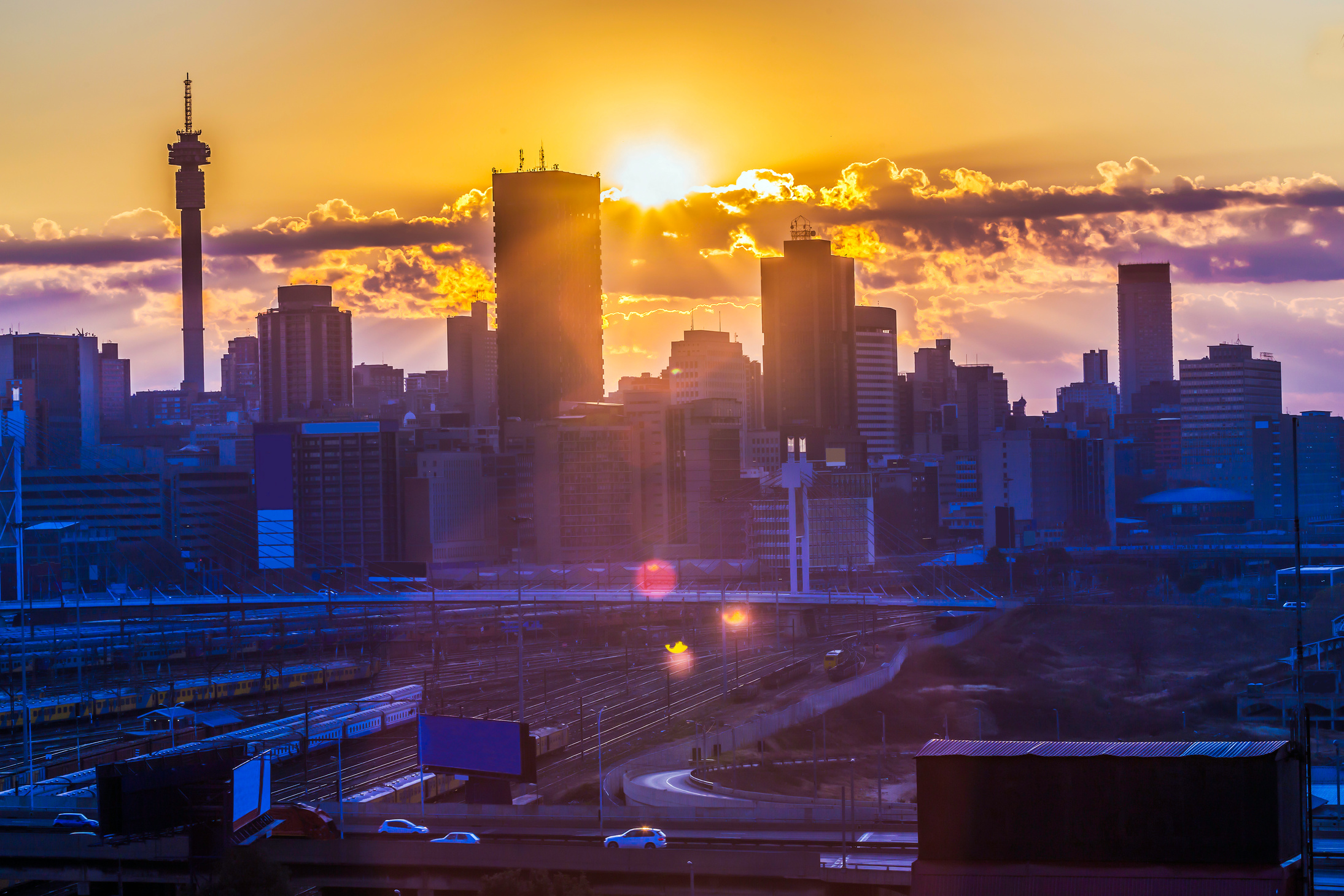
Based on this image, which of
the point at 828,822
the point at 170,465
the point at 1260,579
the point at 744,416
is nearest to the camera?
the point at 828,822

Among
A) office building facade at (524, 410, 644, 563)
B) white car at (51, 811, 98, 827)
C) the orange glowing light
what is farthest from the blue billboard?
office building facade at (524, 410, 644, 563)

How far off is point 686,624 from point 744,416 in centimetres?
5982

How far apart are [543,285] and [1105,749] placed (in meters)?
90.8

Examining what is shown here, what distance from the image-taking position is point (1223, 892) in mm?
13938

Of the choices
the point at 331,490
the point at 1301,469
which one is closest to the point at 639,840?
the point at 331,490

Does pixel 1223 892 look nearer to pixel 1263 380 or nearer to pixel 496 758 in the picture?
pixel 496 758

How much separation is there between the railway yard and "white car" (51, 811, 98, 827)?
1683 mm

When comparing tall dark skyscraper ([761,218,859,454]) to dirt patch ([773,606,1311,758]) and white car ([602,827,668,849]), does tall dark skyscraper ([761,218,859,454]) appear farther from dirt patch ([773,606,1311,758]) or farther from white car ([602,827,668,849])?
white car ([602,827,668,849])

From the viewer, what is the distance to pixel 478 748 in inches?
876

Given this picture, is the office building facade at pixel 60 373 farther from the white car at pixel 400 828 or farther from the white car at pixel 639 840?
the white car at pixel 639 840

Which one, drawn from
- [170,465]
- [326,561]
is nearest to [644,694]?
[326,561]

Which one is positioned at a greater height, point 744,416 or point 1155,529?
point 744,416

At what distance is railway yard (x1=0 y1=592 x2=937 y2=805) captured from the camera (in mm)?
29031

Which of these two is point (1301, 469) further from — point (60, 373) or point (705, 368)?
point (60, 373)
